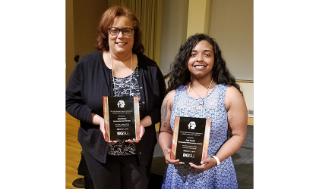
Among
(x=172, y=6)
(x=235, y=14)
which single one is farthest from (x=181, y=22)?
(x=235, y=14)

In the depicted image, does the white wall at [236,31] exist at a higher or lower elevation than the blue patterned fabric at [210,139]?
higher

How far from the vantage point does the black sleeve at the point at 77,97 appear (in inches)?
54.4

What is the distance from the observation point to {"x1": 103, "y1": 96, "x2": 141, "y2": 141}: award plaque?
126 cm

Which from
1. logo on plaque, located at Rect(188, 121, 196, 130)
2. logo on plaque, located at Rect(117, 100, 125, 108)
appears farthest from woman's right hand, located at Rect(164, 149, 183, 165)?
logo on plaque, located at Rect(117, 100, 125, 108)

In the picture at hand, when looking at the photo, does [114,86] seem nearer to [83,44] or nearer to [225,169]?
[225,169]

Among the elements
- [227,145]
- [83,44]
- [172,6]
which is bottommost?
[227,145]

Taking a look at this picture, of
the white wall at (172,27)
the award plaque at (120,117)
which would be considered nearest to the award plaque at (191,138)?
the award plaque at (120,117)

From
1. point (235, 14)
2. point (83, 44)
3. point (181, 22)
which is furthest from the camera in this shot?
point (83, 44)

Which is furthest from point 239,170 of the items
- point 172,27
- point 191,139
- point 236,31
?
point 172,27

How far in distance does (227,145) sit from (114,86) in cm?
65

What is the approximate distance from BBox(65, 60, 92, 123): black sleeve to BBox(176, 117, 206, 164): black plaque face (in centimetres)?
51

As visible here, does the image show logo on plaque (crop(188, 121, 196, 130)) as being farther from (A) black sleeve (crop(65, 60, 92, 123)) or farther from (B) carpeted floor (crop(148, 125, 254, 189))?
(B) carpeted floor (crop(148, 125, 254, 189))

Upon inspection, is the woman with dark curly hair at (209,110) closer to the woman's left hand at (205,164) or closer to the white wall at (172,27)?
the woman's left hand at (205,164)

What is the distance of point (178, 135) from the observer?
1173 millimetres
